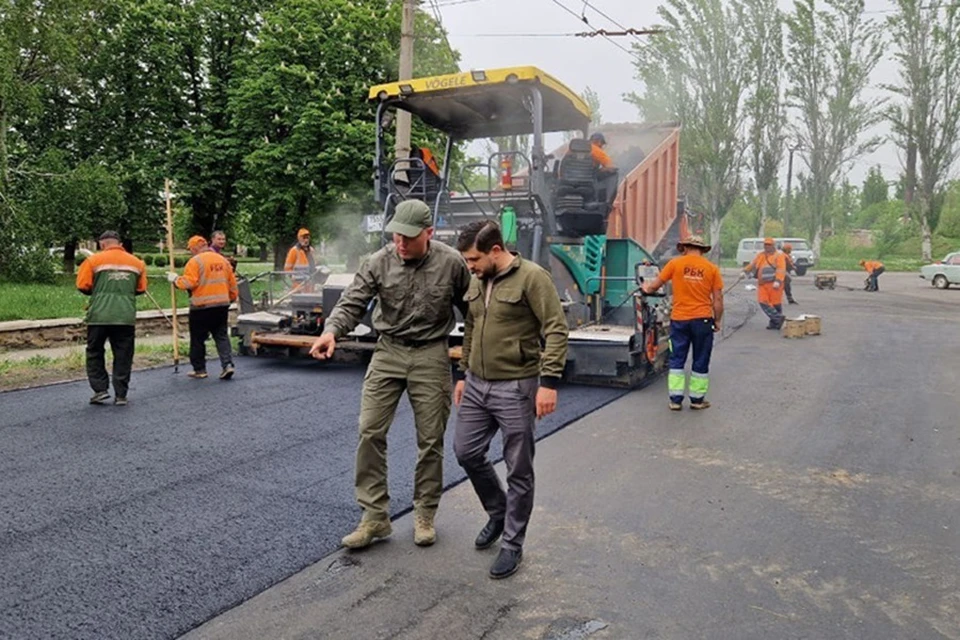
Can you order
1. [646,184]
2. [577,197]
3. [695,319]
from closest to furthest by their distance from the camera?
1. [695,319]
2. [577,197]
3. [646,184]

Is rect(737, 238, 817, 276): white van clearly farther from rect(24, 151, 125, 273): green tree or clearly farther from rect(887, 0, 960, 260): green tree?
rect(24, 151, 125, 273): green tree

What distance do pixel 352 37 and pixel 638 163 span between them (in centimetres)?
967

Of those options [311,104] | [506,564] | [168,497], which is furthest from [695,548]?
[311,104]

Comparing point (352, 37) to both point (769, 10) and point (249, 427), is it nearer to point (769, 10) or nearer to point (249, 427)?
point (249, 427)

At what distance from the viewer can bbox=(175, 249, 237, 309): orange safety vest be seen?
8023 millimetres

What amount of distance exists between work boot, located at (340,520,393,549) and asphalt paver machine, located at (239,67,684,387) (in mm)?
3681

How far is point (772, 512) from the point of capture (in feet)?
14.0

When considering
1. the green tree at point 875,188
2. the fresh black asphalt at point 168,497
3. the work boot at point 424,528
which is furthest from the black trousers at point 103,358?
the green tree at point 875,188

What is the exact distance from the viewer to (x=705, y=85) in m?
31.2

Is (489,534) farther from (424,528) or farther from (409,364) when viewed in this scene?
(409,364)

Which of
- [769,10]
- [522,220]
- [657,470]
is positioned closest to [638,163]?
[522,220]

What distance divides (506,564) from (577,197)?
5.33 m

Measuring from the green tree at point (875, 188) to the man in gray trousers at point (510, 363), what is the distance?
68070mm

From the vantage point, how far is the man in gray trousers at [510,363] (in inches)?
138
